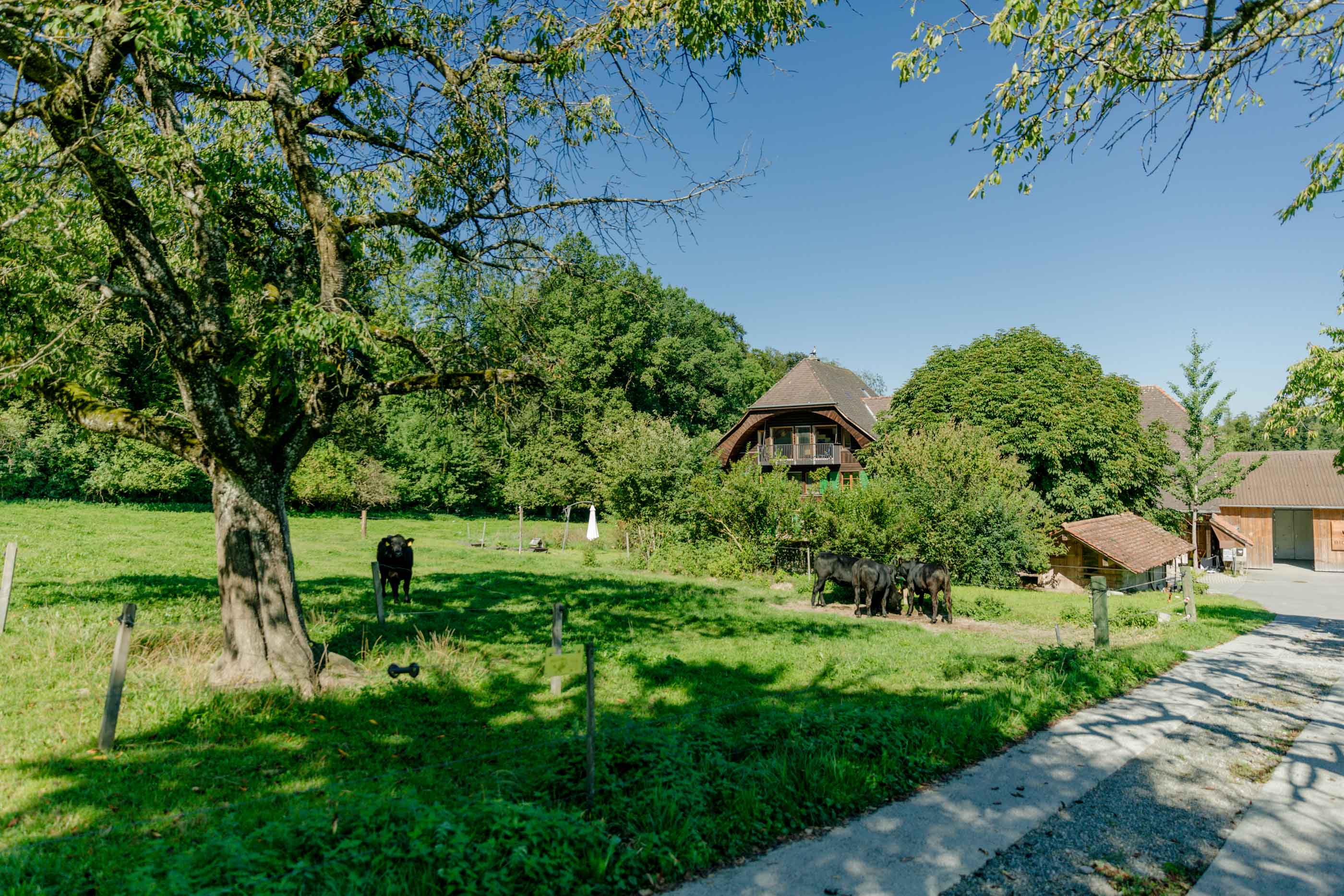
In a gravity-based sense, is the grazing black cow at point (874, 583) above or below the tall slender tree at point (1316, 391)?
below

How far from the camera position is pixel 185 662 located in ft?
23.6

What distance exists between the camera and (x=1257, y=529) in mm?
39469

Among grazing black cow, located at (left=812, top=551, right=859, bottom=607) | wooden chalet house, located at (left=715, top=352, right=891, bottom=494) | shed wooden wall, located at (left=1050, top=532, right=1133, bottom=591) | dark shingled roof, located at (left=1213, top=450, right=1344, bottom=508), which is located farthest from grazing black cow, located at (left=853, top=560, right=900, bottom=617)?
dark shingled roof, located at (left=1213, top=450, right=1344, bottom=508)

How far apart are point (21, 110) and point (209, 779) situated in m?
6.37

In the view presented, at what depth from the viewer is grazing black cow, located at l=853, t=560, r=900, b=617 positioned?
53.8 ft

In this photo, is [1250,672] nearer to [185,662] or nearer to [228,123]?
[185,662]

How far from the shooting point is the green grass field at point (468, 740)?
3.76 meters

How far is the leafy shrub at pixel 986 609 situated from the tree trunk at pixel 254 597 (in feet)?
47.8

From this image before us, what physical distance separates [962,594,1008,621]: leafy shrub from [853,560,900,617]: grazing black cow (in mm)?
1966

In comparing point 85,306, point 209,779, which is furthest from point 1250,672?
point 85,306

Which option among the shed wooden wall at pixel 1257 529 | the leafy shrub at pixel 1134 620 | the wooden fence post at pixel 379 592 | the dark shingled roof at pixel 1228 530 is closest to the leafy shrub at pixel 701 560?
the leafy shrub at pixel 1134 620

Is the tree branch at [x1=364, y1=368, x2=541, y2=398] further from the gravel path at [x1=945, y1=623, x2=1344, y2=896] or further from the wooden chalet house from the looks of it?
the wooden chalet house

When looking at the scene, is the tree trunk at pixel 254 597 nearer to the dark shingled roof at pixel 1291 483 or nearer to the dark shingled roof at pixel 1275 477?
the dark shingled roof at pixel 1275 477

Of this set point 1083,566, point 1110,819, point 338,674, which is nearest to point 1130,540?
point 1083,566
